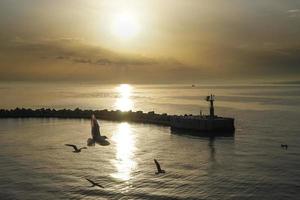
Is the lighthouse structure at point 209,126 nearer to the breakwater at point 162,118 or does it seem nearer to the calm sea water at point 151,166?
the breakwater at point 162,118

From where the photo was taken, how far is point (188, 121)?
93250mm

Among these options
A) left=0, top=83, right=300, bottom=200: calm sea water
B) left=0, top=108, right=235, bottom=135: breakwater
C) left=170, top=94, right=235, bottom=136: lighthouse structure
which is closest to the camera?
left=0, top=83, right=300, bottom=200: calm sea water

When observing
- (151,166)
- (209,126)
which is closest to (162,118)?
(209,126)

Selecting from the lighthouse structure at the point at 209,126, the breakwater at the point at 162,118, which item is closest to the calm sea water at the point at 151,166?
the lighthouse structure at the point at 209,126

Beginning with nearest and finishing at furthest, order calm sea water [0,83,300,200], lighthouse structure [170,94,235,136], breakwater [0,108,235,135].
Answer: calm sea water [0,83,300,200] → lighthouse structure [170,94,235,136] → breakwater [0,108,235,135]

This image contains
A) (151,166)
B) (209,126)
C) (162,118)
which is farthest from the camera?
(162,118)

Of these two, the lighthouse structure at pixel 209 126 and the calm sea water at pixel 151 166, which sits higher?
the lighthouse structure at pixel 209 126

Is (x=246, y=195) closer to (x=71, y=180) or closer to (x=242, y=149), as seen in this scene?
(x=71, y=180)

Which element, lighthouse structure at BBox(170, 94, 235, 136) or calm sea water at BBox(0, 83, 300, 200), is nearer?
calm sea water at BBox(0, 83, 300, 200)

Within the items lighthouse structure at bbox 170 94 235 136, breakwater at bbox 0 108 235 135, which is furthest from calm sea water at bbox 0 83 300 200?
breakwater at bbox 0 108 235 135

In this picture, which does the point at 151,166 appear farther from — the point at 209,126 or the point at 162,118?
the point at 162,118

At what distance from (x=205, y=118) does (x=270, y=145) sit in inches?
925

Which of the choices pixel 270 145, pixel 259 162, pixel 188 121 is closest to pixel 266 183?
pixel 259 162

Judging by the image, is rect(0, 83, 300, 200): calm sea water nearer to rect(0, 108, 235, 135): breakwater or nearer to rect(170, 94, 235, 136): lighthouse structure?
A: rect(170, 94, 235, 136): lighthouse structure
